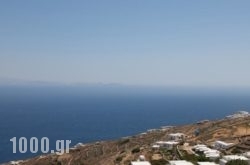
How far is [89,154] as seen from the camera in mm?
83062

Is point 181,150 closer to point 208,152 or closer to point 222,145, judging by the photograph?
point 208,152

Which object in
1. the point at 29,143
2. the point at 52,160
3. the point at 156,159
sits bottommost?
the point at 29,143

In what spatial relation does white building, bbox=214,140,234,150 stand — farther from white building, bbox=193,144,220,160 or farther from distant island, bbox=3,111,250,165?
white building, bbox=193,144,220,160

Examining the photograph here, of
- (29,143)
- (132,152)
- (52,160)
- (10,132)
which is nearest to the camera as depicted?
(132,152)

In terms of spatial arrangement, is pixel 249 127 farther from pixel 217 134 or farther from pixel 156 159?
pixel 156 159

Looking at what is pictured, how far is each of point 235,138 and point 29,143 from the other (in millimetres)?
115328

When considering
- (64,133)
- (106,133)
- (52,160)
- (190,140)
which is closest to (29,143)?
(64,133)

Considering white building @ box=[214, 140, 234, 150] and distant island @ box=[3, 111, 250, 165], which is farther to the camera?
white building @ box=[214, 140, 234, 150]

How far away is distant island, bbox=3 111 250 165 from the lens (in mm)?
55656

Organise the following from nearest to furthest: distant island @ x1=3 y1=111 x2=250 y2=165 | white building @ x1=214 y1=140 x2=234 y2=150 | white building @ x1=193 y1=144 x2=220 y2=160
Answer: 1. distant island @ x1=3 y1=111 x2=250 y2=165
2. white building @ x1=193 y1=144 x2=220 y2=160
3. white building @ x1=214 y1=140 x2=234 y2=150

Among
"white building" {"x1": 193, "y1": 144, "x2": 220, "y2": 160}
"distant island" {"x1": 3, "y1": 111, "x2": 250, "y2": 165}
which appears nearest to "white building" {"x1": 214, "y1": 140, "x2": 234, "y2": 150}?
"distant island" {"x1": 3, "y1": 111, "x2": 250, "y2": 165}

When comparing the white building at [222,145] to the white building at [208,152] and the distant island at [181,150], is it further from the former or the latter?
the white building at [208,152]

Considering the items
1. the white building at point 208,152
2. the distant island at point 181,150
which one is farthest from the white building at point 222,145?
the white building at point 208,152

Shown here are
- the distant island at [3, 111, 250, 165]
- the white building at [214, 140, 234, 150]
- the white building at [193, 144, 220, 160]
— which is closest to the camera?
the distant island at [3, 111, 250, 165]
